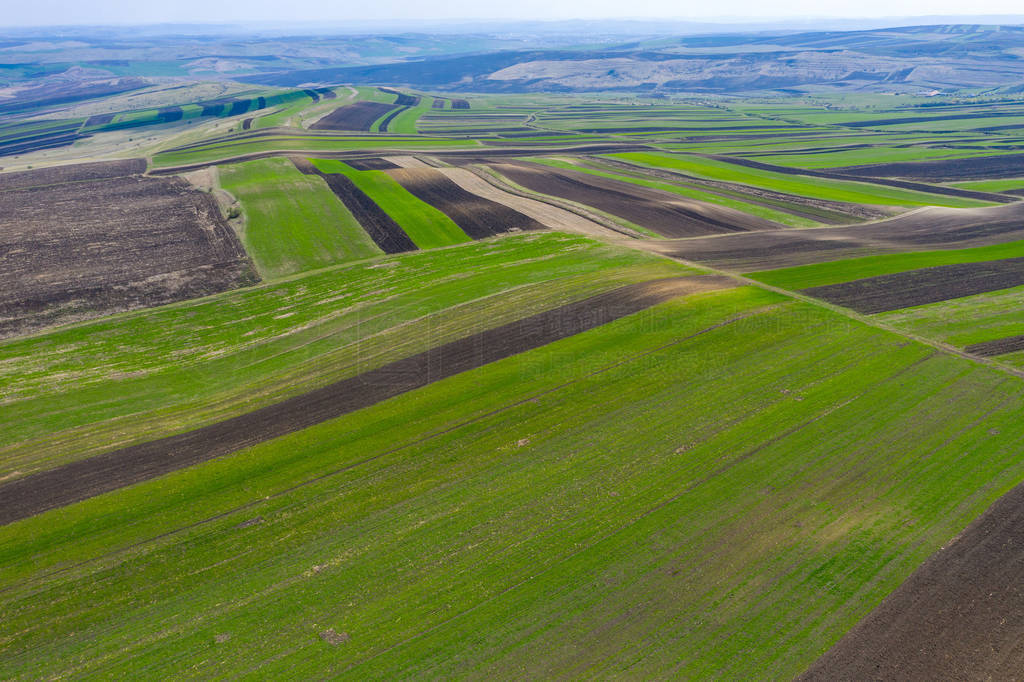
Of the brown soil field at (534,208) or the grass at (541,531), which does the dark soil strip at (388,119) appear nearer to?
the brown soil field at (534,208)

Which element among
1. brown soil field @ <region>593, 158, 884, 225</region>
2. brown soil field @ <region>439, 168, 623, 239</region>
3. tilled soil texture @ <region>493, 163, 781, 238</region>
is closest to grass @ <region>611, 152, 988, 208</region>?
brown soil field @ <region>593, 158, 884, 225</region>

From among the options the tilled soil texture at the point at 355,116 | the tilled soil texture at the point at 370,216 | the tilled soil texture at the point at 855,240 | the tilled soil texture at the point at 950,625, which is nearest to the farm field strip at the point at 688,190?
the tilled soil texture at the point at 855,240

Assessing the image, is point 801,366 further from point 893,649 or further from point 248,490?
point 248,490

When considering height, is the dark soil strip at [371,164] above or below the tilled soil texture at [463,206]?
above

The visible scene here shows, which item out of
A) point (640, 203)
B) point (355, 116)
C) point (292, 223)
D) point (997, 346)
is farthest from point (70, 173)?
point (997, 346)

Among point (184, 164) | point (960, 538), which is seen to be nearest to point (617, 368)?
point (960, 538)
